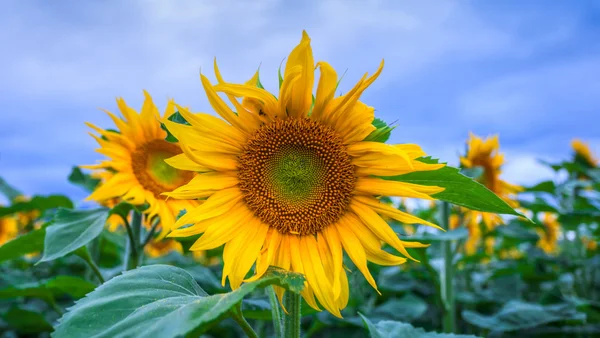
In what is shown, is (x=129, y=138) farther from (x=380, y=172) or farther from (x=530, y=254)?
(x=530, y=254)

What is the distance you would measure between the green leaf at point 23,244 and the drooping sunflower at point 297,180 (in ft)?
3.58

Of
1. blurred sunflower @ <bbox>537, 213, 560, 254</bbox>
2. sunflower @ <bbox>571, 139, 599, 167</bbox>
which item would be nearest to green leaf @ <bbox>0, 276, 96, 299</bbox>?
sunflower @ <bbox>571, 139, 599, 167</bbox>

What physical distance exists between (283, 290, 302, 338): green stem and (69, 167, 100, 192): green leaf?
2467 mm

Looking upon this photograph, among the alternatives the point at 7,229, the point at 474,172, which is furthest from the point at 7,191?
the point at 474,172

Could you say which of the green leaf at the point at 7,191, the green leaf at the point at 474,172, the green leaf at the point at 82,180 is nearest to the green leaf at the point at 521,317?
the green leaf at the point at 474,172

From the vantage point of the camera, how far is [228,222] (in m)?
1.78

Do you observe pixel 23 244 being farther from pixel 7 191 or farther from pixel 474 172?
pixel 7 191

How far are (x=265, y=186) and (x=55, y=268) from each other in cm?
417

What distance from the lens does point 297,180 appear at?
1.93 meters

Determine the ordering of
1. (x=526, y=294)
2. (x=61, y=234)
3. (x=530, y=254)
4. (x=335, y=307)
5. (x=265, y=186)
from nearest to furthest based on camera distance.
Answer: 1. (x=335, y=307)
2. (x=265, y=186)
3. (x=61, y=234)
4. (x=526, y=294)
5. (x=530, y=254)

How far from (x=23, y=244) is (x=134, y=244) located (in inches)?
19.0

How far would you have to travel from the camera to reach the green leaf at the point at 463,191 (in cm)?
164

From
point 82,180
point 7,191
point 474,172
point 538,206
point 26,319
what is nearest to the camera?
point 26,319

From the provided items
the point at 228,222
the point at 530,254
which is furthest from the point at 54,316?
the point at 530,254
